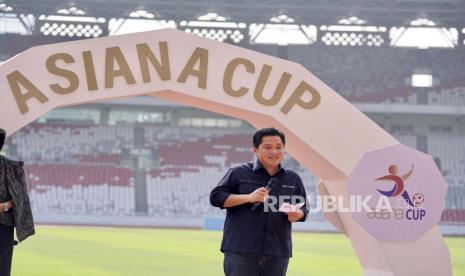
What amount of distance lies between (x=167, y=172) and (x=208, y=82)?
33874mm

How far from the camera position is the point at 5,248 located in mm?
6078

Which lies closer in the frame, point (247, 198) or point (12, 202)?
point (247, 198)

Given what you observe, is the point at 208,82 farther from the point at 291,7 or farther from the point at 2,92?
the point at 291,7

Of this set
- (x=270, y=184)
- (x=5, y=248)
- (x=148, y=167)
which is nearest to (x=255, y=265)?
(x=270, y=184)

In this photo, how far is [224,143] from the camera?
45219mm

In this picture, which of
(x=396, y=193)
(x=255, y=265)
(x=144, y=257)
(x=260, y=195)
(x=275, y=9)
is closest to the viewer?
(x=260, y=195)

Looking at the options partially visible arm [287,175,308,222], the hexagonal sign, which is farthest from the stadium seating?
partially visible arm [287,175,308,222]

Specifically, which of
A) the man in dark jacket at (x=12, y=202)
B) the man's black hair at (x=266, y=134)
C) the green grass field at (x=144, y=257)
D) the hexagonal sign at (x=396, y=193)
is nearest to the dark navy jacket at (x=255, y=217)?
the man's black hair at (x=266, y=134)

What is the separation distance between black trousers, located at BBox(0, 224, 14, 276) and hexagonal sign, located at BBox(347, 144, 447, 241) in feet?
14.1

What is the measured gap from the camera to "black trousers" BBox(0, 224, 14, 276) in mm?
6023

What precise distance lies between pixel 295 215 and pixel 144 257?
41.8 ft

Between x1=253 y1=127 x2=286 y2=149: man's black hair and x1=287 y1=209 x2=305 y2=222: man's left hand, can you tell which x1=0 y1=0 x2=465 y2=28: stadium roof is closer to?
x1=253 y1=127 x2=286 y2=149: man's black hair

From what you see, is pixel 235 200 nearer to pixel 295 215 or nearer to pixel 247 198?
pixel 247 198

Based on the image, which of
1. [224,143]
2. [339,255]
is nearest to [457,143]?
[224,143]
